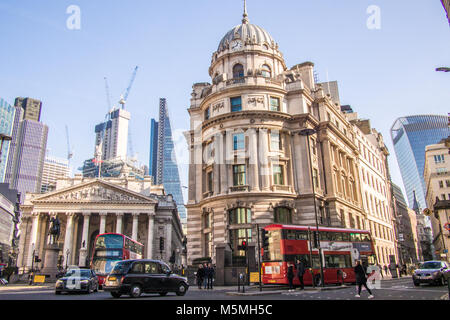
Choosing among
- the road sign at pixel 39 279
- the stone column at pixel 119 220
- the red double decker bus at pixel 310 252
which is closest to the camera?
the red double decker bus at pixel 310 252

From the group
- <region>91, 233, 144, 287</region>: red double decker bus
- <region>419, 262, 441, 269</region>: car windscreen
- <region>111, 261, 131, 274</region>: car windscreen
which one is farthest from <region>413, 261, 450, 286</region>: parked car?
<region>91, 233, 144, 287</region>: red double decker bus

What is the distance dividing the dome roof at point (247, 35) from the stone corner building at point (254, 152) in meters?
0.14

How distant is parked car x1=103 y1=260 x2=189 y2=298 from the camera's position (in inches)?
646

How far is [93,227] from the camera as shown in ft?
245

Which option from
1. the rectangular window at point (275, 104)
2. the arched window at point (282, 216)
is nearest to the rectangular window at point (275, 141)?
the rectangular window at point (275, 104)

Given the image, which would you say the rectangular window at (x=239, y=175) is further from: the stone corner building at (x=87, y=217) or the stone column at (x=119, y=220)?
the stone column at (x=119, y=220)

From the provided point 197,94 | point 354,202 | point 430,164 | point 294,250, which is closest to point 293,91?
point 197,94

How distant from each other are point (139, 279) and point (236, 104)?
26.3 m

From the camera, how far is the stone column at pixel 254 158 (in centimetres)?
3662

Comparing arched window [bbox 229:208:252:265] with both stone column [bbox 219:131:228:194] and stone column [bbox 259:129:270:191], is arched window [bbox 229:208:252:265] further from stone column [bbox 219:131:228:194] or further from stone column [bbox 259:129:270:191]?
stone column [bbox 259:129:270:191]

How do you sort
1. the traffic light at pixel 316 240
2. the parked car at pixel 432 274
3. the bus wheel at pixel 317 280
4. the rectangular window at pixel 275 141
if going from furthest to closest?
1. the rectangular window at pixel 275 141
2. the bus wheel at pixel 317 280
3. the traffic light at pixel 316 240
4. the parked car at pixel 432 274

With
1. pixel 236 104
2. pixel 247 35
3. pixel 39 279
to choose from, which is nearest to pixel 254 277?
pixel 236 104

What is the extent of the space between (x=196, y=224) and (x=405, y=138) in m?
177

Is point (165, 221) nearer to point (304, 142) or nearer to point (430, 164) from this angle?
point (304, 142)
